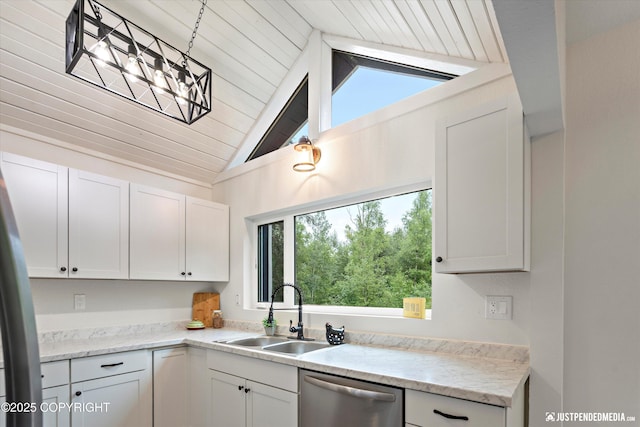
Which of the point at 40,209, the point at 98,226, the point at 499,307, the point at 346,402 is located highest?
the point at 40,209

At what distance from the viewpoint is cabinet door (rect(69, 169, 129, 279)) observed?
102 inches

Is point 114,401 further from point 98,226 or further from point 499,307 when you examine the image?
point 499,307

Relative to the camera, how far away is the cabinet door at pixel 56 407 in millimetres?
2164

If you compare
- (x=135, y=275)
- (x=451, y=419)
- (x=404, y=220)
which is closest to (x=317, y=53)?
(x=404, y=220)

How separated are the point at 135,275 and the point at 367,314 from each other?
176cm

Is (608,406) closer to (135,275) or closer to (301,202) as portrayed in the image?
(301,202)

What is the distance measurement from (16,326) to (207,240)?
3223mm

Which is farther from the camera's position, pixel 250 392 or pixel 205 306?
pixel 205 306

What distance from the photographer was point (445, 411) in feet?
4.84

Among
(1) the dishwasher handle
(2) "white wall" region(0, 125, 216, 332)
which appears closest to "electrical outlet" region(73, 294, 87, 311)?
(2) "white wall" region(0, 125, 216, 332)

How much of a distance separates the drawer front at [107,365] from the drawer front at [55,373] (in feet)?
0.12

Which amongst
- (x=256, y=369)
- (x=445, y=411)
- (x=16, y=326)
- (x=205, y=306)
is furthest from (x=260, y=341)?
(x=16, y=326)

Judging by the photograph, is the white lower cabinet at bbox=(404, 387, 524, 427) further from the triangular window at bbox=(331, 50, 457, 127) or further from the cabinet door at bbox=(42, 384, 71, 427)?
the cabinet door at bbox=(42, 384, 71, 427)

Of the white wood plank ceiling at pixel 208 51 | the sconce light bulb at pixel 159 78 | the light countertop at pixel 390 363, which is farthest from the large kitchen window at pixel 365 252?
the sconce light bulb at pixel 159 78
